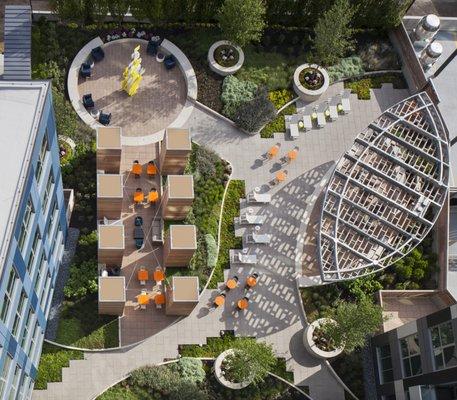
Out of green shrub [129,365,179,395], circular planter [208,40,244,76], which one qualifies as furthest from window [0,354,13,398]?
circular planter [208,40,244,76]

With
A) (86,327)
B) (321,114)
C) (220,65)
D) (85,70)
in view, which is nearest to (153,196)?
(86,327)

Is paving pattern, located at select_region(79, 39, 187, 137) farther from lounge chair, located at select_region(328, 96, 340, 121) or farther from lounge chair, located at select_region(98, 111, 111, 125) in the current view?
lounge chair, located at select_region(328, 96, 340, 121)

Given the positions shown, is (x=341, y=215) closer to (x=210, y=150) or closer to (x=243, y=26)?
(x=210, y=150)

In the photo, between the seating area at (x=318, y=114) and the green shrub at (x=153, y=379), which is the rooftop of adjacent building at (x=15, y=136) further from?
the seating area at (x=318, y=114)

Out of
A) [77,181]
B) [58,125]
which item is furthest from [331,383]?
[58,125]

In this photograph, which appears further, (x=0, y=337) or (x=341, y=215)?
(x=341, y=215)

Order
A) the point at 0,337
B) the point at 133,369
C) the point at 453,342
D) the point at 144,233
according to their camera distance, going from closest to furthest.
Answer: the point at 0,337, the point at 453,342, the point at 133,369, the point at 144,233

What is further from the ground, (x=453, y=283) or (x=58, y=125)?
(x=58, y=125)
